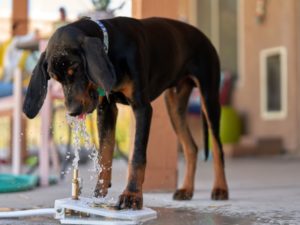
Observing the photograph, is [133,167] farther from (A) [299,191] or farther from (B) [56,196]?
(A) [299,191]

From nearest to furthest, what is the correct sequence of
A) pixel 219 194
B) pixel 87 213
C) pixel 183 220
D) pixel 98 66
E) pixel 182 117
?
pixel 98 66 < pixel 87 213 < pixel 183 220 < pixel 219 194 < pixel 182 117

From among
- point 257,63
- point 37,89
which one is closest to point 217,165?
point 37,89

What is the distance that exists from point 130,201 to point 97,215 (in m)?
0.17

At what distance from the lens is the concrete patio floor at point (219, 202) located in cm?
291

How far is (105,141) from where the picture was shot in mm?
3307

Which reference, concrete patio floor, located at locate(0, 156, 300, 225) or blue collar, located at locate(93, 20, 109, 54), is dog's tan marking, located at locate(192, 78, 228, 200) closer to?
concrete patio floor, located at locate(0, 156, 300, 225)

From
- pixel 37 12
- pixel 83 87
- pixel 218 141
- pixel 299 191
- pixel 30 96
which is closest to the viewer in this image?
pixel 83 87

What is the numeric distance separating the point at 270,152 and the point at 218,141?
17.4 ft

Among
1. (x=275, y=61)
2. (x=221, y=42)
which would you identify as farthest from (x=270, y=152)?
(x=221, y=42)

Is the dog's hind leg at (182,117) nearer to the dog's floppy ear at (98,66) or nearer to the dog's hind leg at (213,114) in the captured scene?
the dog's hind leg at (213,114)

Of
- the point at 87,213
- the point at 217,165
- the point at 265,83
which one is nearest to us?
the point at 87,213

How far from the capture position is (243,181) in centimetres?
504

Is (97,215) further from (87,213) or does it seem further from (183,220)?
(183,220)

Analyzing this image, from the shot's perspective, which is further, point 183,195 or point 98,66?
point 183,195
